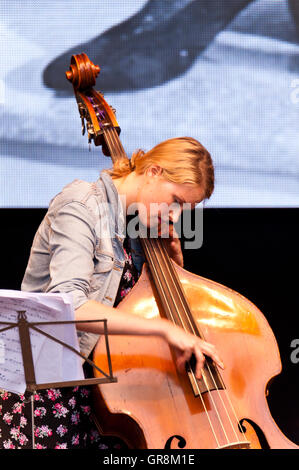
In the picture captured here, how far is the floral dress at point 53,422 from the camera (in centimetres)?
160

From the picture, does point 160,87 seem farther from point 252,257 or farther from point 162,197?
point 162,197

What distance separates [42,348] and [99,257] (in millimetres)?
417

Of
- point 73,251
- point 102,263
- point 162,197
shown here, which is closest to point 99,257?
point 102,263

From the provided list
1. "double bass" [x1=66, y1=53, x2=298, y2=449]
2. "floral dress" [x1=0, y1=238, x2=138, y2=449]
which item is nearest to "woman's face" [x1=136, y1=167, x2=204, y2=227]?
"double bass" [x1=66, y1=53, x2=298, y2=449]

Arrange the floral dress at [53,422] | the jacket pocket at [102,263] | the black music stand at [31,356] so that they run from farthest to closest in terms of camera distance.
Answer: the jacket pocket at [102,263], the floral dress at [53,422], the black music stand at [31,356]

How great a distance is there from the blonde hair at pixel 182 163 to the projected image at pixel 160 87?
88cm

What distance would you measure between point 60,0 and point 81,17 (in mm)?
114

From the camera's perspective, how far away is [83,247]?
1622 millimetres

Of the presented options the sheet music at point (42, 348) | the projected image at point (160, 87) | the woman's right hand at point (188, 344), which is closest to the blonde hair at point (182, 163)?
the woman's right hand at point (188, 344)

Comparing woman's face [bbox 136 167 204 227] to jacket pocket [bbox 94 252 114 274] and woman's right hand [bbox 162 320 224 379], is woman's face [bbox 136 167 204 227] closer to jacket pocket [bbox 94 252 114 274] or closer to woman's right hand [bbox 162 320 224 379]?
jacket pocket [bbox 94 252 114 274]

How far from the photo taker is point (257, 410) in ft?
5.11

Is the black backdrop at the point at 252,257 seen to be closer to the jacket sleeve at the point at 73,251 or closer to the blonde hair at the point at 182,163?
the blonde hair at the point at 182,163

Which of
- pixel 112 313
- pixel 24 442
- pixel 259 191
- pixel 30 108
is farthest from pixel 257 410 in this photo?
pixel 30 108
